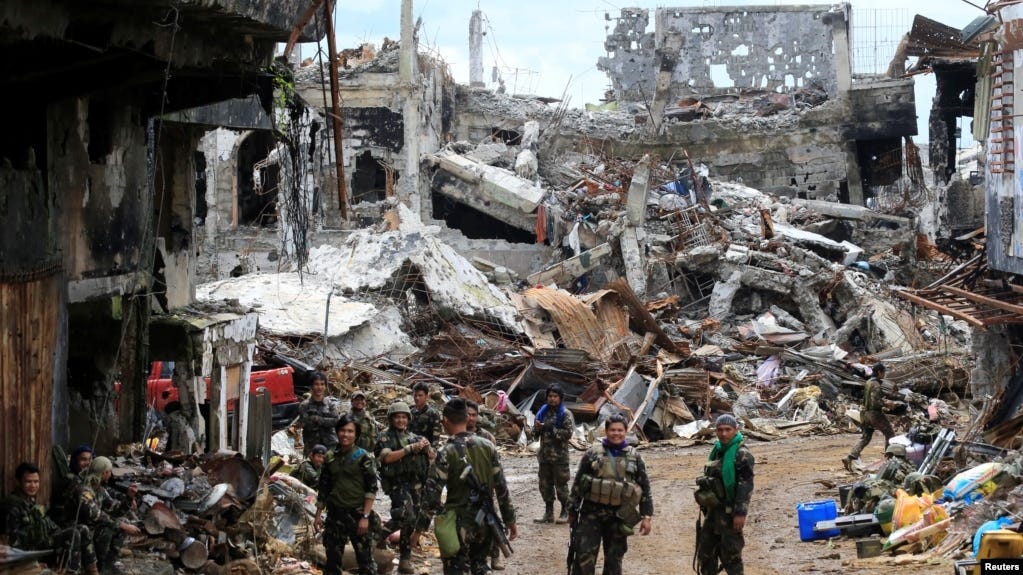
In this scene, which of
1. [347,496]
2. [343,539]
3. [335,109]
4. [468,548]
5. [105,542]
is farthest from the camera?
[335,109]

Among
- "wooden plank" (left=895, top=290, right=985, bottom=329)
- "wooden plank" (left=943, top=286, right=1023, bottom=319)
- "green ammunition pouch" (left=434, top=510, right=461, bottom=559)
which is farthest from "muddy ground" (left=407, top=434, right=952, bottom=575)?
"wooden plank" (left=943, top=286, right=1023, bottom=319)

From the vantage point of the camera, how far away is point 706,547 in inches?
372

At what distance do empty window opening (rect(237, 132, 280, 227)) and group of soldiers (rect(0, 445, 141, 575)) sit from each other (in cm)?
2506

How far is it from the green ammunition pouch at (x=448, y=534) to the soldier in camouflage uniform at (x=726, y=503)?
189 cm

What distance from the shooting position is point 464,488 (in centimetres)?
912

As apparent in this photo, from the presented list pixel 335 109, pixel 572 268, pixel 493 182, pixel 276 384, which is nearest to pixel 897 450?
pixel 335 109

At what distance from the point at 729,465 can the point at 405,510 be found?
2.99m

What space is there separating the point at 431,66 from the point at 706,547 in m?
28.8

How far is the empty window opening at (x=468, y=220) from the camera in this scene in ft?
121

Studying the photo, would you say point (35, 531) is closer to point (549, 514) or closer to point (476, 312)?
point (549, 514)

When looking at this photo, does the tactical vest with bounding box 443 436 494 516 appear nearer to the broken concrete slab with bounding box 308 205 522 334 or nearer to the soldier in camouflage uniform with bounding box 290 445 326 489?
the soldier in camouflage uniform with bounding box 290 445 326 489

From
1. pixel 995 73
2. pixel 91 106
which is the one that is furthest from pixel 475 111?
pixel 91 106

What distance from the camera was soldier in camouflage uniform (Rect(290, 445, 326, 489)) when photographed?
459 inches

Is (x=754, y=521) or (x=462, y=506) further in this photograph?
(x=754, y=521)
